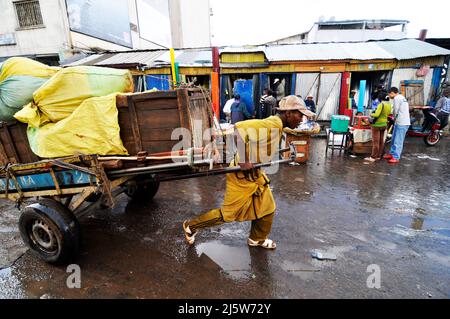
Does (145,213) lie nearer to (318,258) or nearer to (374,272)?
(318,258)

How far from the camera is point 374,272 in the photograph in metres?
2.86

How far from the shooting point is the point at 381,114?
6715 millimetres

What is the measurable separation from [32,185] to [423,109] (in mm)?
11546

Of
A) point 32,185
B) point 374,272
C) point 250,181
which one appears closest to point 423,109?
point 374,272

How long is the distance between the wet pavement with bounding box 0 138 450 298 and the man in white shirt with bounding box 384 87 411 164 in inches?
74.3

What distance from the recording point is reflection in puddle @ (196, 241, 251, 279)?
2.88 m

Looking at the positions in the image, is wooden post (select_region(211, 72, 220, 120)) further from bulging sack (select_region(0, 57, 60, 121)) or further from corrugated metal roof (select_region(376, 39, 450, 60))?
bulging sack (select_region(0, 57, 60, 121))

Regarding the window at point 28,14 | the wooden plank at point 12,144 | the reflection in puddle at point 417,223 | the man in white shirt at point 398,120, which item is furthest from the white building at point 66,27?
the reflection in puddle at point 417,223

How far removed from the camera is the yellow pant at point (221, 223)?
309cm

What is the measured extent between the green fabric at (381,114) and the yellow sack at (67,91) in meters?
6.65

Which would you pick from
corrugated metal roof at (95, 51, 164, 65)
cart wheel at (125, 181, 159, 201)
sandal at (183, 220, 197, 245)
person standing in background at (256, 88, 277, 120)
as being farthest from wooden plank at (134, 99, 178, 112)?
corrugated metal roof at (95, 51, 164, 65)

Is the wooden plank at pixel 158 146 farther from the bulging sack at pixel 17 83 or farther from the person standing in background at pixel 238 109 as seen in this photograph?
the person standing in background at pixel 238 109

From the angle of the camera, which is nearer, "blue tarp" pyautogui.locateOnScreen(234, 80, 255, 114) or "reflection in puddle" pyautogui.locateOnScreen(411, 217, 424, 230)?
"reflection in puddle" pyautogui.locateOnScreen(411, 217, 424, 230)

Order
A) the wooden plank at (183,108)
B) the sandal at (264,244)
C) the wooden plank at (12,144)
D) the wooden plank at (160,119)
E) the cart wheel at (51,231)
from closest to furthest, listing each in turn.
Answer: the wooden plank at (183,108) < the wooden plank at (160,119) < the cart wheel at (51,231) < the wooden plank at (12,144) < the sandal at (264,244)
